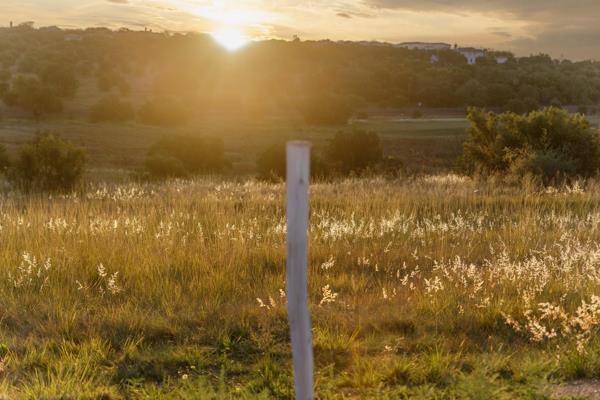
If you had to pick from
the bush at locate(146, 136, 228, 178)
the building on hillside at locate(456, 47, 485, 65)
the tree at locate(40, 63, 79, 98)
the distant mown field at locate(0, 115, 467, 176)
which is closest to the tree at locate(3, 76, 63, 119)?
the distant mown field at locate(0, 115, 467, 176)

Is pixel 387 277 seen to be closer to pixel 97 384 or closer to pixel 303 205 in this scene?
pixel 97 384

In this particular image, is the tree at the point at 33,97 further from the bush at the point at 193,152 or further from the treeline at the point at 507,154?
the treeline at the point at 507,154

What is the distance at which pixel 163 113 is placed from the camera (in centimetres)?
7406

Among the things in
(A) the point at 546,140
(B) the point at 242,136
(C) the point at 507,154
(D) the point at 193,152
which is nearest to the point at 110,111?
(B) the point at 242,136

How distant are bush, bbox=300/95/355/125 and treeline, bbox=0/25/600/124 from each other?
0.54 ft

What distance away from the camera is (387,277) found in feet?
23.8

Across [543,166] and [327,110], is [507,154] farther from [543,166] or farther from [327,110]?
[327,110]

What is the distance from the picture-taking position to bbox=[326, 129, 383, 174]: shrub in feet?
153

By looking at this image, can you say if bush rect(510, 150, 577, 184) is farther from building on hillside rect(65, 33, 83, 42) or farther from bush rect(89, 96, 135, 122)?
building on hillside rect(65, 33, 83, 42)

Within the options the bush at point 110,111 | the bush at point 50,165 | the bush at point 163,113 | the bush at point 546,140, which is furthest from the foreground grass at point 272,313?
the bush at point 110,111

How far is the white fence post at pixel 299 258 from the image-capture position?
3.16 metres

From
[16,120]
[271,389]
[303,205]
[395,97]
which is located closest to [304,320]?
[303,205]

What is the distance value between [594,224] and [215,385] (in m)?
7.11

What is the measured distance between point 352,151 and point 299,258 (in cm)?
4387
